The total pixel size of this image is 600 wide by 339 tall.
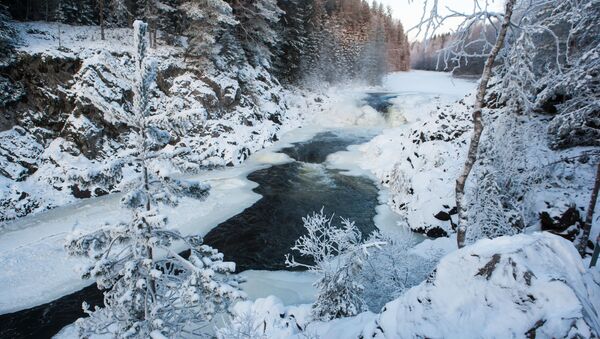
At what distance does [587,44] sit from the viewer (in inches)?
416

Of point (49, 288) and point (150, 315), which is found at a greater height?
point (150, 315)

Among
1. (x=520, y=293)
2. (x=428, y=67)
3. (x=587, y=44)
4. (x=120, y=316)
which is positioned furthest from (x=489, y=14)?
(x=428, y=67)

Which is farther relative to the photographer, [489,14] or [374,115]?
[374,115]

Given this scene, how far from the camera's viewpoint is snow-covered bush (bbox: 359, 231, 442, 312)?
Result: 900 centimetres

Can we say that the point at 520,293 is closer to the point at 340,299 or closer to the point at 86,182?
the point at 340,299

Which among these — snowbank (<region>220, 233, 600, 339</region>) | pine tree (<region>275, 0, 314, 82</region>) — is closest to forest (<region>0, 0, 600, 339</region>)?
snowbank (<region>220, 233, 600, 339</region>)

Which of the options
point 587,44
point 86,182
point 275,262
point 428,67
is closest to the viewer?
point 86,182

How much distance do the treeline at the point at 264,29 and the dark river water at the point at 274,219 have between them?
9.33 m

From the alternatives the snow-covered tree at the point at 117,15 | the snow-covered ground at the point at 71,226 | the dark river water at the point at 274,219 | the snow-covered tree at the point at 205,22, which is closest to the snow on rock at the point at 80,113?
the snow-covered ground at the point at 71,226

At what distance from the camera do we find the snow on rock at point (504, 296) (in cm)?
368

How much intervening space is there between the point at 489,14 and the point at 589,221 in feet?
20.7

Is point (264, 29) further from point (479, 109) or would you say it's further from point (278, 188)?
point (479, 109)

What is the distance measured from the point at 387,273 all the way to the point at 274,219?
8.35 meters

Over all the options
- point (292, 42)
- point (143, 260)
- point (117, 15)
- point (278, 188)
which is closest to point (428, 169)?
point (278, 188)
